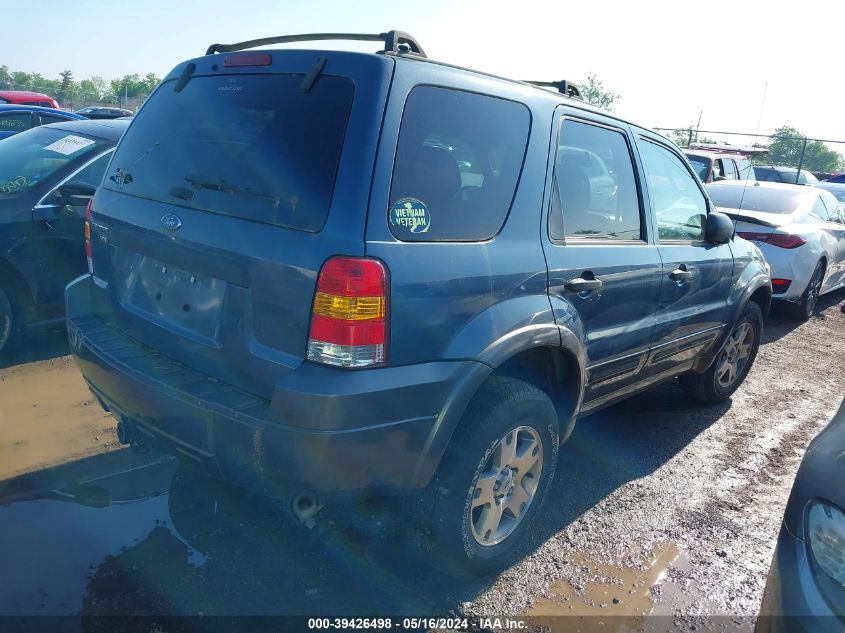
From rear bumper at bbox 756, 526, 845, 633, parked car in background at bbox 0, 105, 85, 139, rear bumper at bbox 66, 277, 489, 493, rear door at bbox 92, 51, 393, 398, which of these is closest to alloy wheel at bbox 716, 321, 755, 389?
rear bumper at bbox 756, 526, 845, 633

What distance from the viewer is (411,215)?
2.36 meters

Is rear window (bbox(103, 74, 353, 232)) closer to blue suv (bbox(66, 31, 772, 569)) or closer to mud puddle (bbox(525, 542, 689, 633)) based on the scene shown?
blue suv (bbox(66, 31, 772, 569))

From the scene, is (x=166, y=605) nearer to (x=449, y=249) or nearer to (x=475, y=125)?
(x=449, y=249)

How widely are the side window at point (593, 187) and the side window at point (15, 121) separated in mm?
8142

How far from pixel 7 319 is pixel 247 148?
3.02 metres

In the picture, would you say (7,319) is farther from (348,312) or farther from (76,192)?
(348,312)

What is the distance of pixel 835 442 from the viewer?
222 centimetres

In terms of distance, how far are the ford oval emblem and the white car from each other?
5745 mm

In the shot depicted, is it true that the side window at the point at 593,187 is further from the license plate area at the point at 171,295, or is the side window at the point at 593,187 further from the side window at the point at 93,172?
the side window at the point at 93,172

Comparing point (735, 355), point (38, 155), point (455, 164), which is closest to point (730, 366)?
point (735, 355)

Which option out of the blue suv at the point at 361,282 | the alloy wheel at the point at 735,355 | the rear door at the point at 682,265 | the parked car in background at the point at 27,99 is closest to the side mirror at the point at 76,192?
the blue suv at the point at 361,282

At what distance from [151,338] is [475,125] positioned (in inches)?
60.1

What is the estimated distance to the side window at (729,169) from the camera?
12.6 m

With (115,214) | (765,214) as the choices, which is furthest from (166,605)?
(765,214)
